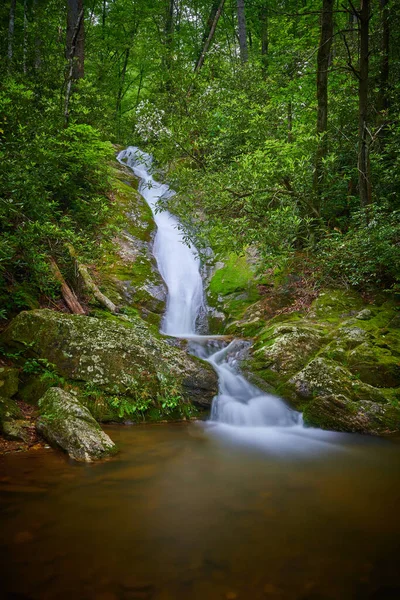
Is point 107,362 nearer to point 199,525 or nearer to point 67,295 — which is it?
point 67,295

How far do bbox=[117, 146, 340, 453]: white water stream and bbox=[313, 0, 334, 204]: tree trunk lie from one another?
171 inches

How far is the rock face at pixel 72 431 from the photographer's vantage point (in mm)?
3623

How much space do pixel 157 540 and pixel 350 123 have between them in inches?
384

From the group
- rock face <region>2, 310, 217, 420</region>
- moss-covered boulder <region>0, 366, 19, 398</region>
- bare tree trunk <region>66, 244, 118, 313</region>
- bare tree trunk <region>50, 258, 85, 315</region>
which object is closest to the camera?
moss-covered boulder <region>0, 366, 19, 398</region>

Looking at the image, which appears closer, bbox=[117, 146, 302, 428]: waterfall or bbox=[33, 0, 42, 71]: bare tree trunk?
bbox=[117, 146, 302, 428]: waterfall

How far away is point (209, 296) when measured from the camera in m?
9.92

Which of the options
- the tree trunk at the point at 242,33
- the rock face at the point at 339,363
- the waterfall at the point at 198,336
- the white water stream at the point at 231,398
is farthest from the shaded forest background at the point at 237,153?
the tree trunk at the point at 242,33

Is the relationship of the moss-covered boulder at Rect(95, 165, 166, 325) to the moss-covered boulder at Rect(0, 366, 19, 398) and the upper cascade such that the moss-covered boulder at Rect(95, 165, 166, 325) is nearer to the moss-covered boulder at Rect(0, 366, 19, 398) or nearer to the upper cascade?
the upper cascade

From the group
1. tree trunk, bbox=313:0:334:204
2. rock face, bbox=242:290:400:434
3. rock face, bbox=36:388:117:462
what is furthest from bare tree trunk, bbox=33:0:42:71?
rock face, bbox=36:388:117:462

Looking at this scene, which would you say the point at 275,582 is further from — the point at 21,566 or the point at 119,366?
the point at 119,366

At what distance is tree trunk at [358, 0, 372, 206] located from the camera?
270 inches

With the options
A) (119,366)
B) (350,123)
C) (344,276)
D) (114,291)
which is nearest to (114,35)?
(350,123)

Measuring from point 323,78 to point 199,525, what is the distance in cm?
884

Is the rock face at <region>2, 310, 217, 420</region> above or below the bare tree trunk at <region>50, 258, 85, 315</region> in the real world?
below
